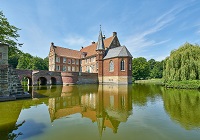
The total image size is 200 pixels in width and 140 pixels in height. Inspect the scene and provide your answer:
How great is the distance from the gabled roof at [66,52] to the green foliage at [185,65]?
31.4 m

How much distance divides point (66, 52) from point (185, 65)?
3539cm

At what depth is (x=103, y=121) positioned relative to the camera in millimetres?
7500

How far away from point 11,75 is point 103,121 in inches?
411

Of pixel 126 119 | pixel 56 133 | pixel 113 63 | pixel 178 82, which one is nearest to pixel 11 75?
pixel 56 133

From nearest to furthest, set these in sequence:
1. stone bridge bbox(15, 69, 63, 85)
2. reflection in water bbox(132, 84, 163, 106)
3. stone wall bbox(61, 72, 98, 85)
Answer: reflection in water bbox(132, 84, 163, 106) → stone bridge bbox(15, 69, 63, 85) → stone wall bbox(61, 72, 98, 85)

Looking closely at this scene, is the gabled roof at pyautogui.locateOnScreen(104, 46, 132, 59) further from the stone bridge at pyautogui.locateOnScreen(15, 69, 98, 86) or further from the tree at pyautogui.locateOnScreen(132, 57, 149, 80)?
the tree at pyautogui.locateOnScreen(132, 57, 149, 80)

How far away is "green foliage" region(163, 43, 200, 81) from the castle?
11306 millimetres

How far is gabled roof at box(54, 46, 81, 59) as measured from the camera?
46844 mm

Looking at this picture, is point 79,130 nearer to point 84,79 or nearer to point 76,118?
point 76,118

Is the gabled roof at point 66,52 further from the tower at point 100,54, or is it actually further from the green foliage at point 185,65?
the green foliage at point 185,65

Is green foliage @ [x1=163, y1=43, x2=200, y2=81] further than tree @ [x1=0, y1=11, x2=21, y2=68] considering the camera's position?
Yes

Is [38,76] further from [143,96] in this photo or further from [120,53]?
[143,96]

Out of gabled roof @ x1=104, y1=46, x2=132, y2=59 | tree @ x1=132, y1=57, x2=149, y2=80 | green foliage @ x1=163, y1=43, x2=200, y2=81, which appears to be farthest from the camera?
tree @ x1=132, y1=57, x2=149, y2=80

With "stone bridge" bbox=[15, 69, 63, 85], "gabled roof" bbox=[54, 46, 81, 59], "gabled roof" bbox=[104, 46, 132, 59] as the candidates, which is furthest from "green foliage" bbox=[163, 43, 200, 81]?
"gabled roof" bbox=[54, 46, 81, 59]
